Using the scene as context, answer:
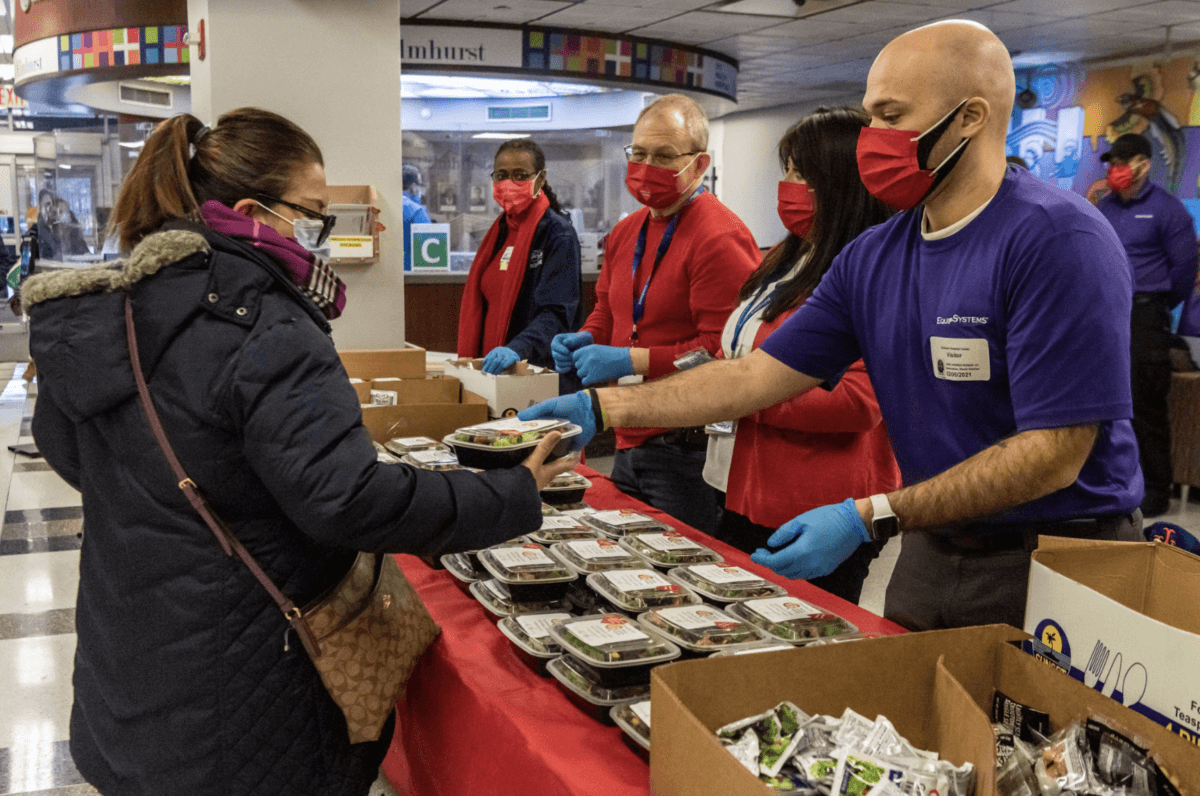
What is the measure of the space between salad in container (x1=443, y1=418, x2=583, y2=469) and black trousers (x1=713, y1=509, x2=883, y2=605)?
643 mm

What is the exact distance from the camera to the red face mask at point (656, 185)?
278cm

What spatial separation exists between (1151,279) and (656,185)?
3.89m

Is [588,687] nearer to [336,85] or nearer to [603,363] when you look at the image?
[603,363]

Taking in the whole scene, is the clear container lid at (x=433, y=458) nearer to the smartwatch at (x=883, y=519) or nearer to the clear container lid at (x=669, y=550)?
the clear container lid at (x=669, y=550)

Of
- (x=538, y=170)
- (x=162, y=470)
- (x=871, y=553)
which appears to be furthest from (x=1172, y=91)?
(x=162, y=470)

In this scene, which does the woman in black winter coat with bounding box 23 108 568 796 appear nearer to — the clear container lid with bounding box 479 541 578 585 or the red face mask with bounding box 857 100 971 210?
the clear container lid with bounding box 479 541 578 585

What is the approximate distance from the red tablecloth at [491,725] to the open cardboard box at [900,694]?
22 cm

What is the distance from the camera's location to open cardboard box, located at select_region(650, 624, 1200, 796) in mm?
949

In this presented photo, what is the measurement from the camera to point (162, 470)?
1.35 meters

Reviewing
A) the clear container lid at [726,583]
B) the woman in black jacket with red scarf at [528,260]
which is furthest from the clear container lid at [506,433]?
the woman in black jacket with red scarf at [528,260]

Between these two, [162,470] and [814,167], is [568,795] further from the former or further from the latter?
[814,167]

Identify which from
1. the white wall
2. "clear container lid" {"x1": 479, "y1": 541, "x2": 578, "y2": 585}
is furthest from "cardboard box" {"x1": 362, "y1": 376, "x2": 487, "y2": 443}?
the white wall

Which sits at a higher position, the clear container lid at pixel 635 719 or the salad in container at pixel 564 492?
the salad in container at pixel 564 492

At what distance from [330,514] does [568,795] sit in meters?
0.47
